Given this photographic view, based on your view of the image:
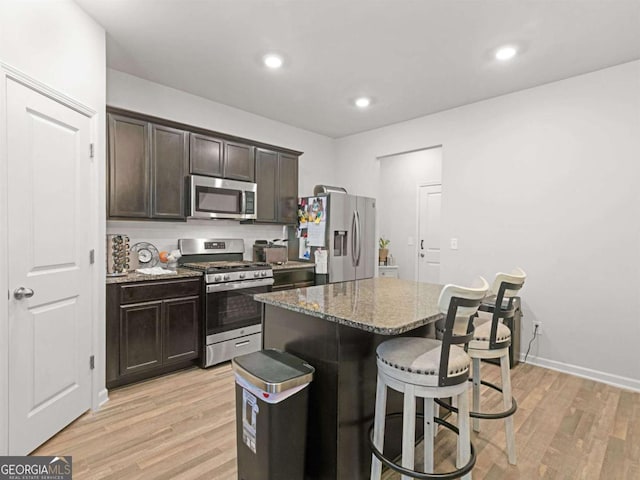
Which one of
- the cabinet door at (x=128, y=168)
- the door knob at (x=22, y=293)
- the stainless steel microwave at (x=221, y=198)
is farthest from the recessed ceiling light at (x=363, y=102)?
the door knob at (x=22, y=293)

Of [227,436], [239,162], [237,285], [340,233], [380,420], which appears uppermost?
[239,162]

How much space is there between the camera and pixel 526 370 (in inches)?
133

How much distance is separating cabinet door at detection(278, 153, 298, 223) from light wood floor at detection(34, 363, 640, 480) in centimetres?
221

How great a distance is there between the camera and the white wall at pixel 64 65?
5.95 feet

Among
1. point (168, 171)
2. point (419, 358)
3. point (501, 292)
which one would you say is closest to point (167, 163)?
point (168, 171)

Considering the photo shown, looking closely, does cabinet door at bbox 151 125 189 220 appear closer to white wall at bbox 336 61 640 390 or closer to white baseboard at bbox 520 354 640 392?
white wall at bbox 336 61 640 390

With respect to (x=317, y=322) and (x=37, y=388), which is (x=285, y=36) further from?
(x=37, y=388)

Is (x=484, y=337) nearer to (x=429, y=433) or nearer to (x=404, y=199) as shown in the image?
(x=429, y=433)

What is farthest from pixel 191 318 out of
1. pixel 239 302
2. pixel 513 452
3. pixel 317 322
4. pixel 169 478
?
pixel 513 452

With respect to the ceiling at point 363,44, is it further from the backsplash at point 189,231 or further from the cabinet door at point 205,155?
the backsplash at point 189,231

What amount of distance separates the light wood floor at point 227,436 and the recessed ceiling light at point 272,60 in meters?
2.85

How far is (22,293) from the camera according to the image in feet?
6.31

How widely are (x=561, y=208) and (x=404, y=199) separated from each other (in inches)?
126

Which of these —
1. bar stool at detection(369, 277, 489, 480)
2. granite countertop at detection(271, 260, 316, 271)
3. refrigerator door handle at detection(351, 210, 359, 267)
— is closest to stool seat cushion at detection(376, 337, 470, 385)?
bar stool at detection(369, 277, 489, 480)
